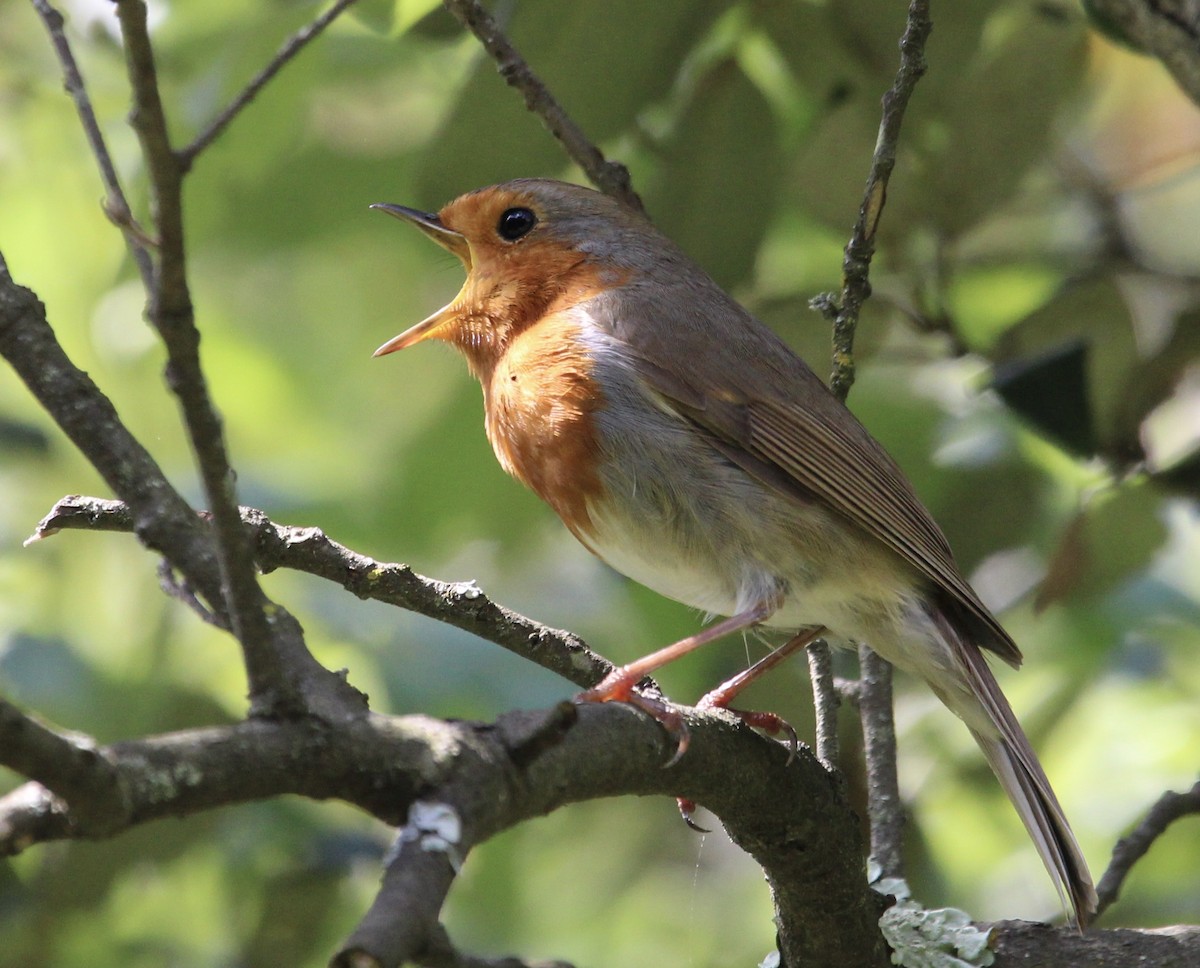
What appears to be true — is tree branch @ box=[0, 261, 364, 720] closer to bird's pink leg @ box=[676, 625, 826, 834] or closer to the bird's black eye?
bird's pink leg @ box=[676, 625, 826, 834]

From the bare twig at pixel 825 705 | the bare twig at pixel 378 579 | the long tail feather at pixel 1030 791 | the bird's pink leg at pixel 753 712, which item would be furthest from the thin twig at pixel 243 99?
the long tail feather at pixel 1030 791

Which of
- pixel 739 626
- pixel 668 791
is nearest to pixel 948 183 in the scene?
pixel 739 626

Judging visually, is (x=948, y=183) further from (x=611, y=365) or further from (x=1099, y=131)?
(x=1099, y=131)

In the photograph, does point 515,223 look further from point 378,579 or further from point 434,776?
point 434,776

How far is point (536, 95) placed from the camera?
372 centimetres

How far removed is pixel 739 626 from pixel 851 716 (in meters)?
1.26

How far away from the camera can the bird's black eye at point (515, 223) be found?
439 centimetres

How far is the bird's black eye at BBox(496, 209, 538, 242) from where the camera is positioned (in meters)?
4.39

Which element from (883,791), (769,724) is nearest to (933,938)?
(883,791)

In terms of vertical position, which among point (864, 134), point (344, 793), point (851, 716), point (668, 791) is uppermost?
point (864, 134)

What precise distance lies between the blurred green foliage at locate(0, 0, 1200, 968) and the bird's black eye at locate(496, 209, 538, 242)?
0.82 feet

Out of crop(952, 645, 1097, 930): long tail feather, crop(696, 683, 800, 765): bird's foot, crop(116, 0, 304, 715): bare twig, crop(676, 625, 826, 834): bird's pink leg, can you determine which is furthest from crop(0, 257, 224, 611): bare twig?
crop(952, 645, 1097, 930): long tail feather

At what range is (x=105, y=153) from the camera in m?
1.91

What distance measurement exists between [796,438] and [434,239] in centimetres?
148
